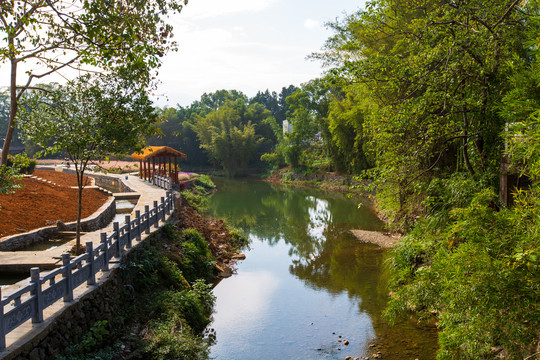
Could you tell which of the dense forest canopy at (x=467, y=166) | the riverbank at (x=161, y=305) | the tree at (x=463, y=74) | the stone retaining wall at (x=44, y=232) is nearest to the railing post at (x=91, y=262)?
the riverbank at (x=161, y=305)

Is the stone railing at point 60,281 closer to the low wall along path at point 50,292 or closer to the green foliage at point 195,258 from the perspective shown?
the low wall along path at point 50,292

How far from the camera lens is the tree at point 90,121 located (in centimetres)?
846

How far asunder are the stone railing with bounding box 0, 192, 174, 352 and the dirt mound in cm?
411

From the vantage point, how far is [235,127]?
166ft

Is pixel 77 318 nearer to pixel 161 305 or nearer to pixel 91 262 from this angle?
pixel 91 262

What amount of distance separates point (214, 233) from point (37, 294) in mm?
10213

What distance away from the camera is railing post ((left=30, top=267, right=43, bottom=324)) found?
5.27 metres

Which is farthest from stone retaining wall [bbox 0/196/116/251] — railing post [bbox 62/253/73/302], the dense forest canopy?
the dense forest canopy

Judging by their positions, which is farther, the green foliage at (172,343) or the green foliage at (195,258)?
the green foliage at (195,258)

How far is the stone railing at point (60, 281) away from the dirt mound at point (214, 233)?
13.5ft

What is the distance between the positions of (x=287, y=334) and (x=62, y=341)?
4.18m

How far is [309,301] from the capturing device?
10.1 meters

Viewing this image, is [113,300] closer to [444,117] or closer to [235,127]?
[444,117]

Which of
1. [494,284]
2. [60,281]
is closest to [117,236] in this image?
[60,281]
